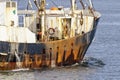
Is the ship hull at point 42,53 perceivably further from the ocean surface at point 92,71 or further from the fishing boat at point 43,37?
the ocean surface at point 92,71

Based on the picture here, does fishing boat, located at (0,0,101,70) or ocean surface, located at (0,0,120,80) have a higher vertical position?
fishing boat, located at (0,0,101,70)

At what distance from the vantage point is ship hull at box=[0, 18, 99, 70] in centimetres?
4491

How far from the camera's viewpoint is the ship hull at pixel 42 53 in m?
44.9

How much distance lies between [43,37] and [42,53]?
1340 millimetres

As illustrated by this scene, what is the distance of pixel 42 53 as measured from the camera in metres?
46.0

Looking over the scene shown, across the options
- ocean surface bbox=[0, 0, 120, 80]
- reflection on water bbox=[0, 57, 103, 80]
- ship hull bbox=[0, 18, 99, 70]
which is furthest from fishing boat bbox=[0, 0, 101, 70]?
ocean surface bbox=[0, 0, 120, 80]

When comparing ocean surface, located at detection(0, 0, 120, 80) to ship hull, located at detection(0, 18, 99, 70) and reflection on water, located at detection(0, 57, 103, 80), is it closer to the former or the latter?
reflection on water, located at detection(0, 57, 103, 80)

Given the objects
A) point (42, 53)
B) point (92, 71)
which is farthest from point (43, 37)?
point (92, 71)

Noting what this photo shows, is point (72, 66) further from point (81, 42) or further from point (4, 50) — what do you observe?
point (4, 50)

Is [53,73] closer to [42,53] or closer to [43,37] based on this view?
[42,53]

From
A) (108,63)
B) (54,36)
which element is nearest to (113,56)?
(108,63)

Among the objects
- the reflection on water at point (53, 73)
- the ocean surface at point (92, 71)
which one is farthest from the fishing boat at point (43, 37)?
the ocean surface at point (92, 71)

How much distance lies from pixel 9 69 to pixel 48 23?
5.57 meters

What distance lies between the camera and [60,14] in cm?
5097
